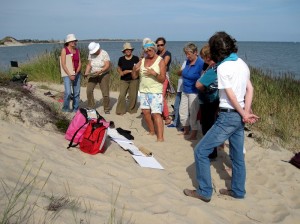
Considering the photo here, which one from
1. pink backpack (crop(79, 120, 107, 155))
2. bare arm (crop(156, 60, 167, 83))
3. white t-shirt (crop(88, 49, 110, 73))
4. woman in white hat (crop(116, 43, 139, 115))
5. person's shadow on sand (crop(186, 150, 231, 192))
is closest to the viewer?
person's shadow on sand (crop(186, 150, 231, 192))

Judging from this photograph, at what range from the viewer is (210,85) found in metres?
4.42

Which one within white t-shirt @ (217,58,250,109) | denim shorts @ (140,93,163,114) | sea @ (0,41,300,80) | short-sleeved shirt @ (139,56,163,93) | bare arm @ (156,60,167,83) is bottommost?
sea @ (0,41,300,80)

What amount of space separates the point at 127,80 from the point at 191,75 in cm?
242

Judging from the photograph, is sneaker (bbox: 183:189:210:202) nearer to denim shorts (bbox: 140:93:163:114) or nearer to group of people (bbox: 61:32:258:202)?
group of people (bbox: 61:32:258:202)

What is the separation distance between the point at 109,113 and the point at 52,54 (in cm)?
572

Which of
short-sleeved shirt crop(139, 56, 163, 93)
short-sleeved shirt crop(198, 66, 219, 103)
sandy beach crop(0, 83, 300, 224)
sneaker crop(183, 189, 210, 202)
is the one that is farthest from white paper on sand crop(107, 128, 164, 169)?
short-sleeved shirt crop(198, 66, 219, 103)

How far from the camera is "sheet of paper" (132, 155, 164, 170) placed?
4613mm

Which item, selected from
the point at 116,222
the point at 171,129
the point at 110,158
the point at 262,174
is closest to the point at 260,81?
the point at 171,129

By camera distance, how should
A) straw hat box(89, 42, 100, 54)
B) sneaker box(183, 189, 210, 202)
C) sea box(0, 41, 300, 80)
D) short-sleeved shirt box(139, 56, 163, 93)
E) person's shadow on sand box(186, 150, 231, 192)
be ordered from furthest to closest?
1. sea box(0, 41, 300, 80)
2. straw hat box(89, 42, 100, 54)
3. short-sleeved shirt box(139, 56, 163, 93)
4. person's shadow on sand box(186, 150, 231, 192)
5. sneaker box(183, 189, 210, 202)

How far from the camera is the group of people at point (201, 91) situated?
347cm

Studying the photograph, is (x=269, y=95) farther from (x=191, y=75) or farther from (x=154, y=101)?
(x=154, y=101)

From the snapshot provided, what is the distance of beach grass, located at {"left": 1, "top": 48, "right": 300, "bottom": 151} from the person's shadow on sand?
1574 mm

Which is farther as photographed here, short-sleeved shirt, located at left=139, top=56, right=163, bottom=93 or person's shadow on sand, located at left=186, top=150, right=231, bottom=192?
short-sleeved shirt, located at left=139, top=56, right=163, bottom=93

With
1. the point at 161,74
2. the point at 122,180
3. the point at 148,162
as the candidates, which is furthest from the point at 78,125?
the point at 161,74
